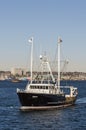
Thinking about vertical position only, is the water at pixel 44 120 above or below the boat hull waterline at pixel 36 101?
below

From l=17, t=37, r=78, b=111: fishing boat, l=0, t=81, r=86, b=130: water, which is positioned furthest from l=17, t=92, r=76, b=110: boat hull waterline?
l=0, t=81, r=86, b=130: water

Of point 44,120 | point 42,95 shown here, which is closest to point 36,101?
point 42,95

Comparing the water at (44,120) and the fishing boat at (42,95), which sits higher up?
the fishing boat at (42,95)

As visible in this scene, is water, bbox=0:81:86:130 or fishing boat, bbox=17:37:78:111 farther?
fishing boat, bbox=17:37:78:111

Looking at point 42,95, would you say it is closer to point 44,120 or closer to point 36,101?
point 36,101

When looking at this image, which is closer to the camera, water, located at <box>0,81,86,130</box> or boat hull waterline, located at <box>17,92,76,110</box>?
water, located at <box>0,81,86,130</box>

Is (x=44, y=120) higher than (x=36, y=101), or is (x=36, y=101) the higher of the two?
(x=36, y=101)

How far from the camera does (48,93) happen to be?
284 feet

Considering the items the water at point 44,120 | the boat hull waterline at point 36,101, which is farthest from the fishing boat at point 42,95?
the water at point 44,120

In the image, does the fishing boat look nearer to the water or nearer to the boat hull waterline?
the boat hull waterline

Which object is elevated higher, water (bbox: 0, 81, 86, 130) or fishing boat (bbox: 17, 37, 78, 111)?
fishing boat (bbox: 17, 37, 78, 111)

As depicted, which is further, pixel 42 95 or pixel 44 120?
pixel 42 95

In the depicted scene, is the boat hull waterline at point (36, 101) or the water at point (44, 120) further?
the boat hull waterline at point (36, 101)

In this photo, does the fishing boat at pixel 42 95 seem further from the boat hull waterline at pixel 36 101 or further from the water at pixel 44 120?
the water at pixel 44 120
